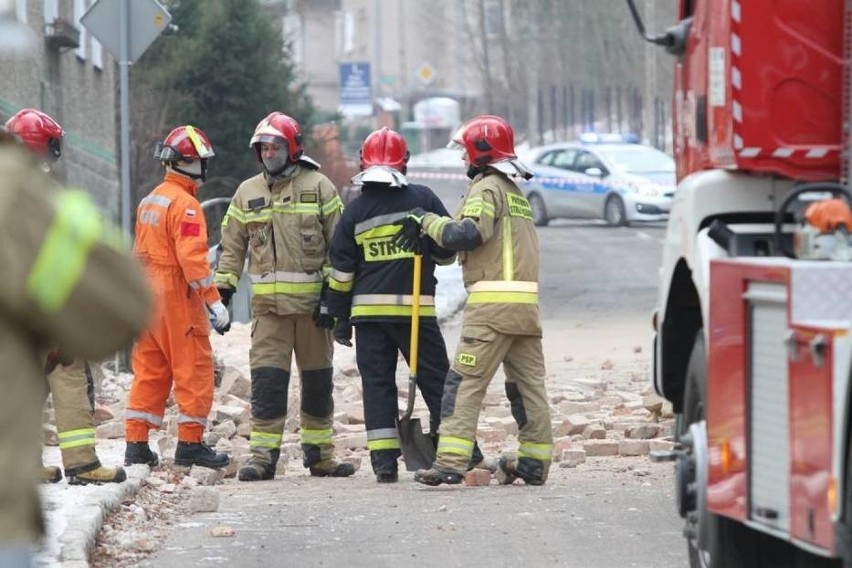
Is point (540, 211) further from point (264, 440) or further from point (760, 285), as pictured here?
point (760, 285)

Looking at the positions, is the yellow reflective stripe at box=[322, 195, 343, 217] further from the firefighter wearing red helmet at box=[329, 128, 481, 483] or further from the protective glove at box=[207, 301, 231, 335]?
the protective glove at box=[207, 301, 231, 335]

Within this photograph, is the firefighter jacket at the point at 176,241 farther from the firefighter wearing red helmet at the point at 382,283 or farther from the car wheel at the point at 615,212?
the car wheel at the point at 615,212

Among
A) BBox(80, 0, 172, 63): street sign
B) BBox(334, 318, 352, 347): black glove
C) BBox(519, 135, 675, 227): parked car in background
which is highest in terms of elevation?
BBox(80, 0, 172, 63): street sign

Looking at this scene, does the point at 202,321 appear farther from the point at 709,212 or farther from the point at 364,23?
the point at 364,23

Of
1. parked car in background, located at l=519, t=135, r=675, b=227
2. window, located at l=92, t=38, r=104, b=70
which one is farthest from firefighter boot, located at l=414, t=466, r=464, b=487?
parked car in background, located at l=519, t=135, r=675, b=227

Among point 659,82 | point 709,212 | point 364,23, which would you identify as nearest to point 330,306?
point 709,212

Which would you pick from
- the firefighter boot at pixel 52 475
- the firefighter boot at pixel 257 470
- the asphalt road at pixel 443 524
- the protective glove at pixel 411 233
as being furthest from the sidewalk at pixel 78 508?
the protective glove at pixel 411 233

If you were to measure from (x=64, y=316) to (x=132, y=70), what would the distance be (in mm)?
24758

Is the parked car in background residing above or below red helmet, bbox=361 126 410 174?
above

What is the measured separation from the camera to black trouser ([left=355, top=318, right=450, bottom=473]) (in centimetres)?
960

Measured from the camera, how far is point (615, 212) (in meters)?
32.3

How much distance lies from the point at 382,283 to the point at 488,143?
93cm

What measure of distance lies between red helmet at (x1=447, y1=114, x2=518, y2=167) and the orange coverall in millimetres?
1451

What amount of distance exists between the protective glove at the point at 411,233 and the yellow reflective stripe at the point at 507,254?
1.51 feet
